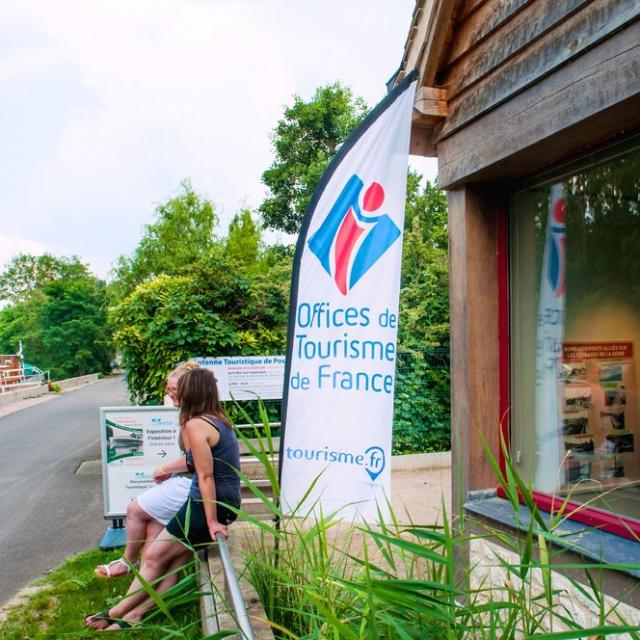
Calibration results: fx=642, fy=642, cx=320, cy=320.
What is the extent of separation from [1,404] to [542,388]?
2525 cm

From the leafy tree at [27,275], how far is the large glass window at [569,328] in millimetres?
81413

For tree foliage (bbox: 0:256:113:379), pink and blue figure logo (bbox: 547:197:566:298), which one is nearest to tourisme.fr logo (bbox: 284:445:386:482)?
pink and blue figure logo (bbox: 547:197:566:298)

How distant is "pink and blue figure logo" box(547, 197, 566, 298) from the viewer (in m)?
3.78

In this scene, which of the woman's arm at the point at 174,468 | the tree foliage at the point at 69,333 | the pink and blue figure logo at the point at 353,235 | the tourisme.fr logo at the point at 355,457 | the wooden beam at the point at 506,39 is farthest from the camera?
the tree foliage at the point at 69,333

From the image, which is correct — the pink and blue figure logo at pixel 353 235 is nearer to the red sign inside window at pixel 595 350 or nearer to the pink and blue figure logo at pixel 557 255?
the pink and blue figure logo at pixel 557 255

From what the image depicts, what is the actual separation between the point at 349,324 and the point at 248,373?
4388 mm

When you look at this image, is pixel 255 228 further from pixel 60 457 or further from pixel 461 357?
pixel 461 357

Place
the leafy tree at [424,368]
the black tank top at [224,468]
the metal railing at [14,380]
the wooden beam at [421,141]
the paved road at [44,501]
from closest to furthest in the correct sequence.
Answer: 1. the black tank top at [224,468]
2. the wooden beam at [421,141]
3. the paved road at [44,501]
4. the leafy tree at [424,368]
5. the metal railing at [14,380]

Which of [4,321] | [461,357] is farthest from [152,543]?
[4,321]

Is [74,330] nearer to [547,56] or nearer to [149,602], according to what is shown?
[149,602]

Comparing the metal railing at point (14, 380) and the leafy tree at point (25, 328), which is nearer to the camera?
the metal railing at point (14, 380)

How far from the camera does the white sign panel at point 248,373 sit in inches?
297

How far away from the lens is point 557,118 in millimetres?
3068

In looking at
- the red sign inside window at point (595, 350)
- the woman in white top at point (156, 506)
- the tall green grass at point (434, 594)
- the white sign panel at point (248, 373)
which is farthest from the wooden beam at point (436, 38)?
the white sign panel at point (248, 373)
